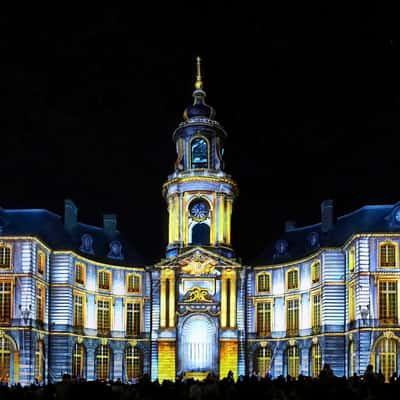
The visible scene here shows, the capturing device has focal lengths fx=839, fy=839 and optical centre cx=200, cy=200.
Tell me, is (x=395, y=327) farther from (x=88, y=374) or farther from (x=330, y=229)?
(x=88, y=374)

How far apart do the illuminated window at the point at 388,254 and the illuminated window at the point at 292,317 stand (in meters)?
11.0

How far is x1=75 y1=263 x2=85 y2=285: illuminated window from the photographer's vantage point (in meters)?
64.4

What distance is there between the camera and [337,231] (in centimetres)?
6562

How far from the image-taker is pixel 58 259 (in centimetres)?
6238

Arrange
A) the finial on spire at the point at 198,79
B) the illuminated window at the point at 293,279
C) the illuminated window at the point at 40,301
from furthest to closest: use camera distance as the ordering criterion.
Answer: the finial on spire at the point at 198,79
the illuminated window at the point at 293,279
the illuminated window at the point at 40,301

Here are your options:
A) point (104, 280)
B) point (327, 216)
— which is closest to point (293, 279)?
point (327, 216)

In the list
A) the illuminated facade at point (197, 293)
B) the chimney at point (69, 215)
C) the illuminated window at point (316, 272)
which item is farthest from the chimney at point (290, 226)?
the chimney at point (69, 215)

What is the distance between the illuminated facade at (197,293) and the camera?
57.2m

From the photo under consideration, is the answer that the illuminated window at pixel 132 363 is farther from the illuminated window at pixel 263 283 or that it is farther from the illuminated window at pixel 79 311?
the illuminated window at pixel 263 283

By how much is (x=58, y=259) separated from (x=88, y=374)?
9.47 meters

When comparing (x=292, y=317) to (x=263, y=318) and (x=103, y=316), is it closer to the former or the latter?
(x=263, y=318)

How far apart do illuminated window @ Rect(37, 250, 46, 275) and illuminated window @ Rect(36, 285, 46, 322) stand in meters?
1.15

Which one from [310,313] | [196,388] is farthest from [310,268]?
[196,388]

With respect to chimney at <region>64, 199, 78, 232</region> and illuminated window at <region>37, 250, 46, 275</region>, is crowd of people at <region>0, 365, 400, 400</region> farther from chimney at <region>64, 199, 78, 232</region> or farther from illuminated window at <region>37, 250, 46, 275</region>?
chimney at <region>64, 199, 78, 232</region>
